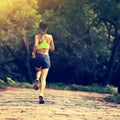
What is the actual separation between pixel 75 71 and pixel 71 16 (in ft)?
14.2

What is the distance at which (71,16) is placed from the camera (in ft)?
91.7

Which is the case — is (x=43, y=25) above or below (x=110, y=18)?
below

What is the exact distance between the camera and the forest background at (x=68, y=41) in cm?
2589

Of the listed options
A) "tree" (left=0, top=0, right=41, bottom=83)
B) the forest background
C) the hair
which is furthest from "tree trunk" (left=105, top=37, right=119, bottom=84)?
the hair

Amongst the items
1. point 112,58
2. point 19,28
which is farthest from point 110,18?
point 19,28

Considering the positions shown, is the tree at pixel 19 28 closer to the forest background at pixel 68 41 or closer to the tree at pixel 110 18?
the forest background at pixel 68 41

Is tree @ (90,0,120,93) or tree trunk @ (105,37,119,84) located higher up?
tree @ (90,0,120,93)

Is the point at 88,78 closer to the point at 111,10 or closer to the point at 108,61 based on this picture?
the point at 108,61

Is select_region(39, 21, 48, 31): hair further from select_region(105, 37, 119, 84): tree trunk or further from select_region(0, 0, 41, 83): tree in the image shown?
select_region(105, 37, 119, 84): tree trunk

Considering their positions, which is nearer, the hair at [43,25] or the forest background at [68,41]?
the hair at [43,25]

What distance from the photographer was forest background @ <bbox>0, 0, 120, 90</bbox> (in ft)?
85.0

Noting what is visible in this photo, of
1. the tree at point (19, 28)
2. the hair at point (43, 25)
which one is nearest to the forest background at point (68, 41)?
the tree at point (19, 28)

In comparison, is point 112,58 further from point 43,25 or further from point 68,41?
point 43,25

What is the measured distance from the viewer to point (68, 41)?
95.6ft
